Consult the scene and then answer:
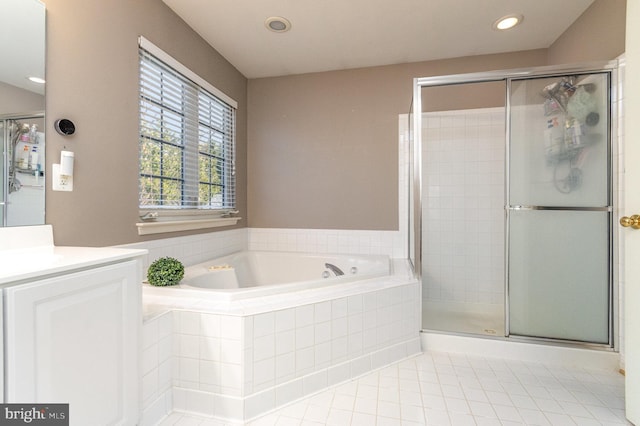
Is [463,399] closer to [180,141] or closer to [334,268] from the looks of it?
[334,268]

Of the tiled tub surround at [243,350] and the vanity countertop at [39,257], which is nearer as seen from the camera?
the vanity countertop at [39,257]

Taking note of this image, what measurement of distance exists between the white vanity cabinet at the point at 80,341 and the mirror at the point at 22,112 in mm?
581

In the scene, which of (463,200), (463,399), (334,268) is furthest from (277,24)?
(463,399)

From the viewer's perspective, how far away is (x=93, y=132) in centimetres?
164

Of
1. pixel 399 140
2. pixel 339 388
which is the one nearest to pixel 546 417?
pixel 339 388

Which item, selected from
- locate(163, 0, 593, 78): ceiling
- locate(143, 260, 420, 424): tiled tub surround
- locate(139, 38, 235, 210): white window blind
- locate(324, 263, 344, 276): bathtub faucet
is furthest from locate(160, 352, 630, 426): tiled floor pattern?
locate(163, 0, 593, 78): ceiling

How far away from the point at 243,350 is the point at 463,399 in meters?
1.12

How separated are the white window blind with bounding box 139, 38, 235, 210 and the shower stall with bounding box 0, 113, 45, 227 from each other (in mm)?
595

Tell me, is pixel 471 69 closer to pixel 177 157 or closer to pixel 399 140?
pixel 399 140

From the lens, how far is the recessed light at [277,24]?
2.24 meters

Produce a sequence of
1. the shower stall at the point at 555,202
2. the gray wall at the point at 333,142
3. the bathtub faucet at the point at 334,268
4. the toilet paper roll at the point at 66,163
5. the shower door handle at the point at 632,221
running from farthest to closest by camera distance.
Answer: the gray wall at the point at 333,142
the bathtub faucet at the point at 334,268
the shower stall at the point at 555,202
the toilet paper roll at the point at 66,163
the shower door handle at the point at 632,221

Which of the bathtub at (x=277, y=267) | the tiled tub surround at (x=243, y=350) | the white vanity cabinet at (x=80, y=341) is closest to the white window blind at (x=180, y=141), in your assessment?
the bathtub at (x=277, y=267)

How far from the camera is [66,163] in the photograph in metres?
1.46

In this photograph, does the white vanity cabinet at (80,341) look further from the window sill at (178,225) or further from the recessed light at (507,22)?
the recessed light at (507,22)
